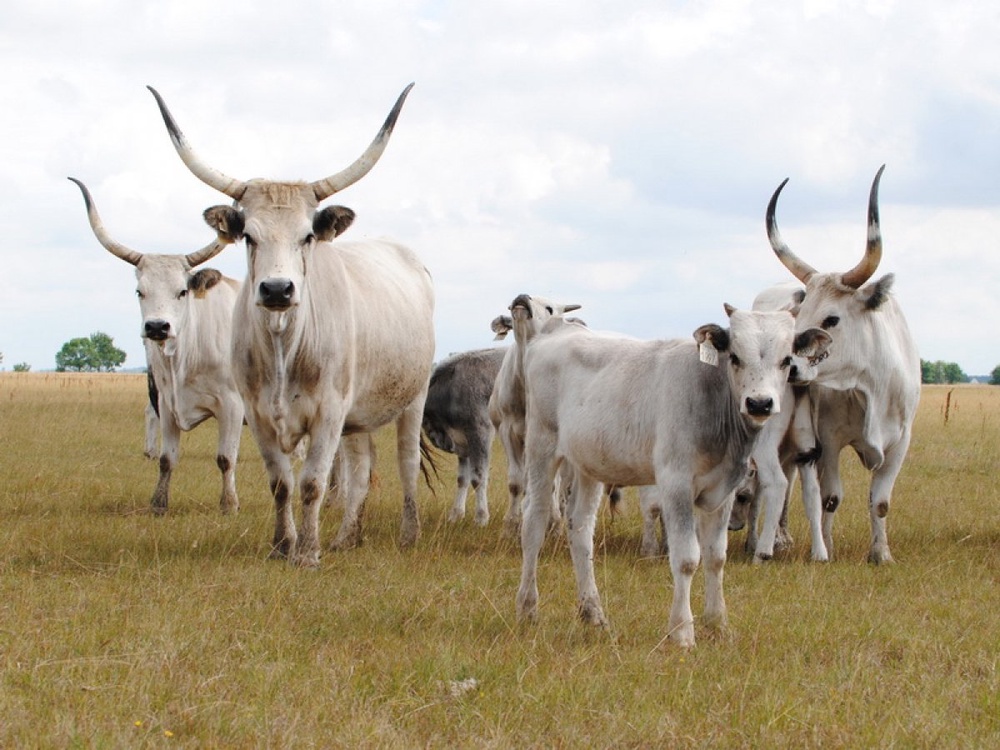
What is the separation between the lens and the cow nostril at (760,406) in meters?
6.14

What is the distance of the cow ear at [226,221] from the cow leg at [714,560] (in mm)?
4000

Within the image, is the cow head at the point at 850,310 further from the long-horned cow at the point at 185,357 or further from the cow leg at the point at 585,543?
the long-horned cow at the point at 185,357

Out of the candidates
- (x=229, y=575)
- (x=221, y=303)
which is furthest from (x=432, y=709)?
(x=221, y=303)

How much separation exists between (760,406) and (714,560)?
3.72 ft

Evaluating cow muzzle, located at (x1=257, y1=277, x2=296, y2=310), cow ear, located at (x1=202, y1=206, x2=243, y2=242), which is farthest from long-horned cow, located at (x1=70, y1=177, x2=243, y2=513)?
cow muzzle, located at (x1=257, y1=277, x2=296, y2=310)

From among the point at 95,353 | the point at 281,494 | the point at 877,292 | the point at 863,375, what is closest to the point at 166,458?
the point at 281,494

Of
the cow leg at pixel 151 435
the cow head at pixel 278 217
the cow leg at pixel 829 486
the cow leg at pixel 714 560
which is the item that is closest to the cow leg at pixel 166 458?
the cow head at pixel 278 217

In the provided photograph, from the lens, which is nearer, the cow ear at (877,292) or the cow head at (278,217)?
the cow head at (278,217)

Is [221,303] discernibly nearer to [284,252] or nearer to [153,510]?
[153,510]

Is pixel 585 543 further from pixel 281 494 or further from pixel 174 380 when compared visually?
pixel 174 380

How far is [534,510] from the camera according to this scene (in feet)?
24.4

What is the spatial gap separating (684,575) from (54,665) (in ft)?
10.2

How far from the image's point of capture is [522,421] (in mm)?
11031

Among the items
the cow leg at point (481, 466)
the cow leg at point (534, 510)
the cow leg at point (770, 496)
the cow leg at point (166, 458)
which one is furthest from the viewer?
the cow leg at point (481, 466)
